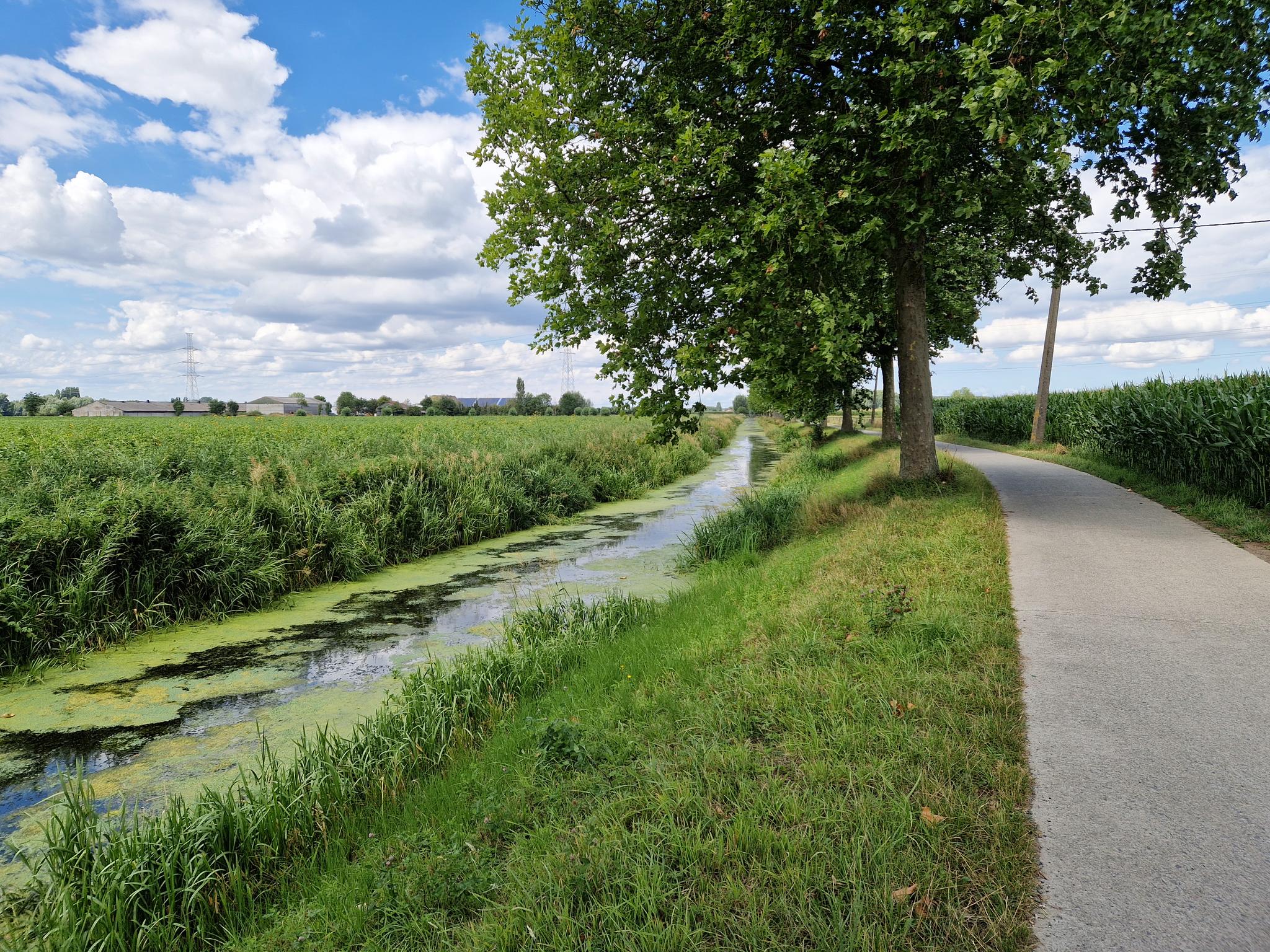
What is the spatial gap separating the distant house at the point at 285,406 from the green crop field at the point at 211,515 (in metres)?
74.5

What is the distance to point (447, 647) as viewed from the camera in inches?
311

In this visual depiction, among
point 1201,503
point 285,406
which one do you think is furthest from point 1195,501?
point 285,406

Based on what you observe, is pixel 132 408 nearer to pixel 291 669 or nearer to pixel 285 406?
pixel 285 406

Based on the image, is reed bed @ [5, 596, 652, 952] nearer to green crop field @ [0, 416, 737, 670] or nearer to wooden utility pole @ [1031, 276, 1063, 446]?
green crop field @ [0, 416, 737, 670]

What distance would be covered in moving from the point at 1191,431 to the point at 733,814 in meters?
13.3

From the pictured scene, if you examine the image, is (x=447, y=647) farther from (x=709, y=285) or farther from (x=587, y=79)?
(x=587, y=79)

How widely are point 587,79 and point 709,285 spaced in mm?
4055

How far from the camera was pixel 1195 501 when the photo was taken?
10625mm

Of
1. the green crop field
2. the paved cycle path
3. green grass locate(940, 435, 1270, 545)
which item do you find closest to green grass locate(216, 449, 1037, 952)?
the paved cycle path

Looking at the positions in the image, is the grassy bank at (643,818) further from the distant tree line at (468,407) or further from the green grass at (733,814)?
the distant tree line at (468,407)

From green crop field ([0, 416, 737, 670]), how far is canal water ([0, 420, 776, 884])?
1.69 ft

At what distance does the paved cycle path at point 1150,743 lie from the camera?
2650 millimetres

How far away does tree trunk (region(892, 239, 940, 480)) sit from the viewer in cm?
1181

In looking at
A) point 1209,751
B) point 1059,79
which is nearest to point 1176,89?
point 1059,79
